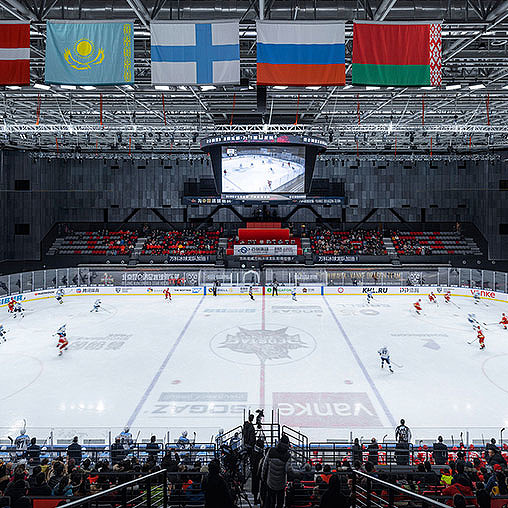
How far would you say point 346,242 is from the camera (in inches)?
1592

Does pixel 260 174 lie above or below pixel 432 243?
above

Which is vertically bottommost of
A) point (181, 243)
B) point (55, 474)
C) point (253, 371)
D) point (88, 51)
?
point (253, 371)

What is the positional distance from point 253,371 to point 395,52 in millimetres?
10965

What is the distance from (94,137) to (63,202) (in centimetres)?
1440

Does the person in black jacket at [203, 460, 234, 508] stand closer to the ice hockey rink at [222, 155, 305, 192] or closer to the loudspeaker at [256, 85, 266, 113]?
the loudspeaker at [256, 85, 266, 113]

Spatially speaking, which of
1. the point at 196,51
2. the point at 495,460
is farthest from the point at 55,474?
the point at 196,51

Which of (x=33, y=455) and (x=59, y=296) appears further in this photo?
(x=59, y=296)

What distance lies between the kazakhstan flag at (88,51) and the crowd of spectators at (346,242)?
1228 inches

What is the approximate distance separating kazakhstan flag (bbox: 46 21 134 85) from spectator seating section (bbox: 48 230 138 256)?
30.9 m

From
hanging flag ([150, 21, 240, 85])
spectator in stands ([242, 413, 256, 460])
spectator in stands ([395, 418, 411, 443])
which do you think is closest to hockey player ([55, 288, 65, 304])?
hanging flag ([150, 21, 240, 85])

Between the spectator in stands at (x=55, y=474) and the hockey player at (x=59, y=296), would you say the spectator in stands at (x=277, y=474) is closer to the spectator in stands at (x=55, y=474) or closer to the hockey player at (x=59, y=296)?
the spectator in stands at (x=55, y=474)

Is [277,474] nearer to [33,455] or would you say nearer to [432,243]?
[33,455]

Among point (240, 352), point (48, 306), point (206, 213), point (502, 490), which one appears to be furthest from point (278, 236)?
point (502, 490)

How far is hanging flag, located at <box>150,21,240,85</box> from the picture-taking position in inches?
364
